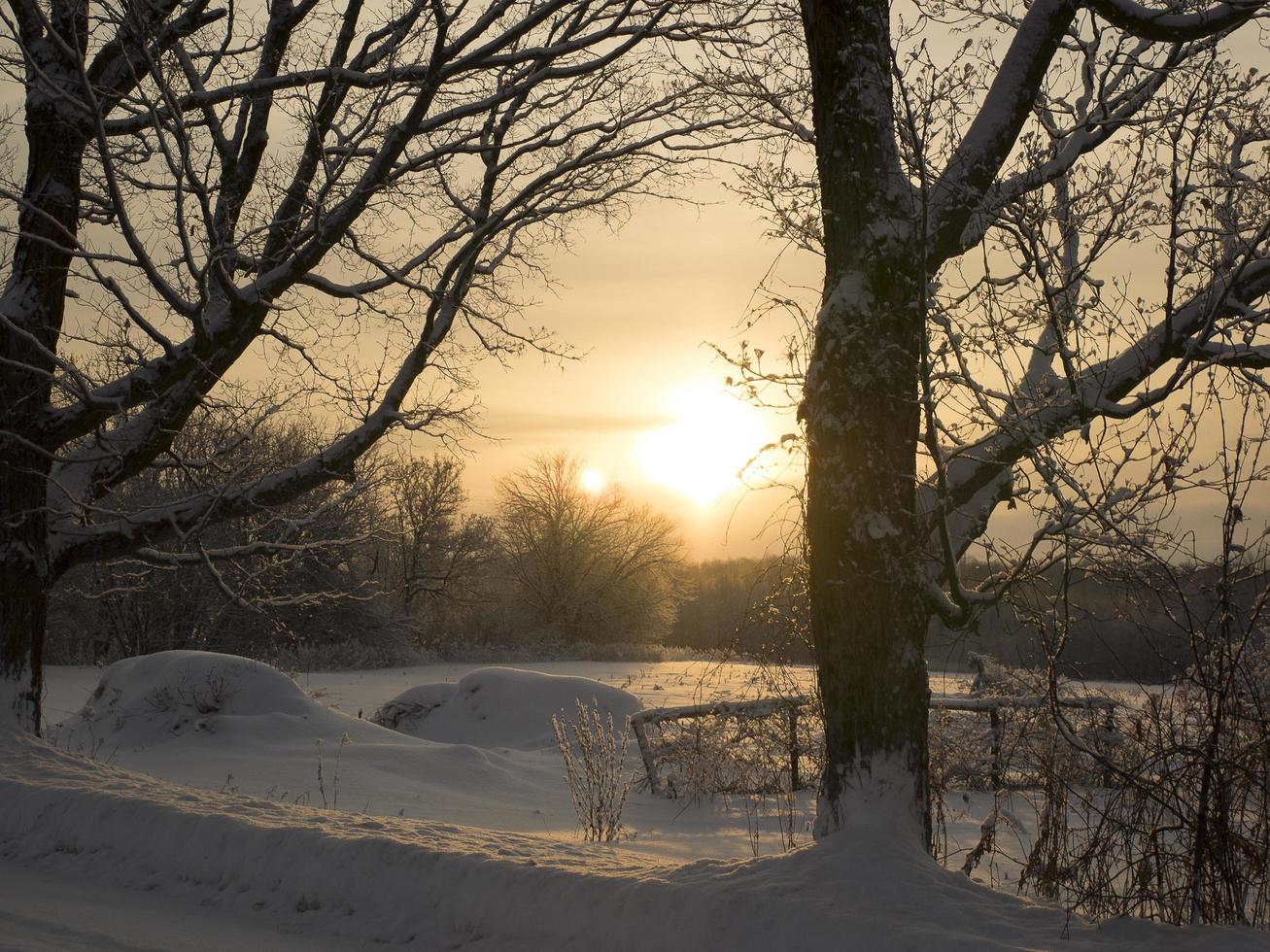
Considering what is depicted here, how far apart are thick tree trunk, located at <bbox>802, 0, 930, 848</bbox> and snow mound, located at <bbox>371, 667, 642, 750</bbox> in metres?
9.38

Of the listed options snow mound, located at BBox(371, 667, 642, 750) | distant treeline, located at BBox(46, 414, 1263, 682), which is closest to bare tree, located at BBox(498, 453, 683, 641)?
distant treeline, located at BBox(46, 414, 1263, 682)

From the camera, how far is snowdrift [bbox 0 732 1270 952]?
377 cm

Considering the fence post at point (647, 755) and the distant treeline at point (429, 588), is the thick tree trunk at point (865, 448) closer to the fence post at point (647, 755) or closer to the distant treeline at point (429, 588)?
the distant treeline at point (429, 588)

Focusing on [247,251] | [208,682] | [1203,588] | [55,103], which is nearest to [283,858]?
[1203,588]

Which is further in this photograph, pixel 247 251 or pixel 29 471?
pixel 247 251

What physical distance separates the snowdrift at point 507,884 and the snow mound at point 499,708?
838 cm

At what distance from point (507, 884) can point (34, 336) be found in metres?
5.83

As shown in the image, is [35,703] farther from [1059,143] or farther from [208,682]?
[1059,143]

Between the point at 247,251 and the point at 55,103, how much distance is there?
179 centimetres

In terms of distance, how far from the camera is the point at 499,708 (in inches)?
572

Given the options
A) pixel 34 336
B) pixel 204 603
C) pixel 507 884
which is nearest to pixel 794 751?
pixel 507 884

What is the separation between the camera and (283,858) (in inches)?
194

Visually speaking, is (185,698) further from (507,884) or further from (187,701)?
(507,884)

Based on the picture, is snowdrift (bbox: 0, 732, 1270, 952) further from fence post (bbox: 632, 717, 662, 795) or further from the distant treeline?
fence post (bbox: 632, 717, 662, 795)
